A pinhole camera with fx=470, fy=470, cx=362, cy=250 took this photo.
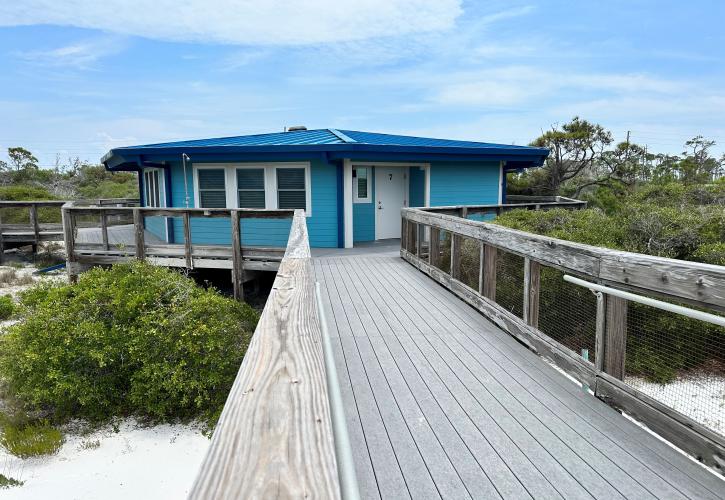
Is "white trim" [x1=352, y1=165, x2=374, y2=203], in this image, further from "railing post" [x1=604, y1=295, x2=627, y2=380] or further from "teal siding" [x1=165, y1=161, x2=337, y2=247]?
"railing post" [x1=604, y1=295, x2=627, y2=380]

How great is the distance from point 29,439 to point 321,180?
7.48 meters

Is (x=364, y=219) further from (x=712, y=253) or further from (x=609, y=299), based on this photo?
(x=609, y=299)

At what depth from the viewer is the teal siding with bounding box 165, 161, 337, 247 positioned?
11117mm

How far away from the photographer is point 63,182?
35.6 meters

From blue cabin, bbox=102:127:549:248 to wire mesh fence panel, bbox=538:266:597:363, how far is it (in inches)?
241

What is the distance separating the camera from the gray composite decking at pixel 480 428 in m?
2.19

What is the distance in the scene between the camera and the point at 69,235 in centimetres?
986

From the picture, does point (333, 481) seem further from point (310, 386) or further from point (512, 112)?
point (512, 112)

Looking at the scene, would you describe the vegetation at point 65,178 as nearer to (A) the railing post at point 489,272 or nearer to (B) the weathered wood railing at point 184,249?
(B) the weathered wood railing at point 184,249

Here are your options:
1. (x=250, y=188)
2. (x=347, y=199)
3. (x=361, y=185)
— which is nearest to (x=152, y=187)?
(x=250, y=188)

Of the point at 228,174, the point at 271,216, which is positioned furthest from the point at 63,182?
the point at 271,216

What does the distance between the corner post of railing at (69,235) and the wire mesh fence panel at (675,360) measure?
403 inches

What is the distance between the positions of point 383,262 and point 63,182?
35833 millimetres

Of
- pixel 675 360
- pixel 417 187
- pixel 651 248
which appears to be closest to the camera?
pixel 675 360
